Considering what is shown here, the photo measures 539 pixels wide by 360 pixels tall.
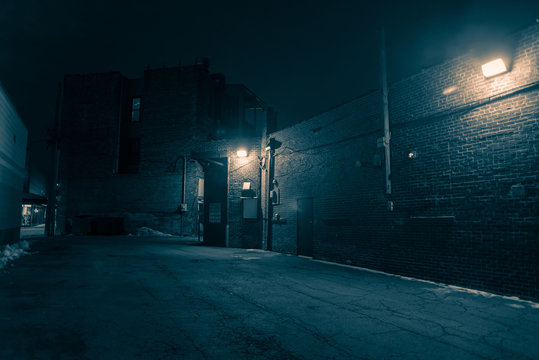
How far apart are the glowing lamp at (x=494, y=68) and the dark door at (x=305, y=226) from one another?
7.58 m

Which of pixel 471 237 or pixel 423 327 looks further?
pixel 471 237

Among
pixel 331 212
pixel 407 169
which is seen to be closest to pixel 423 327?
pixel 407 169

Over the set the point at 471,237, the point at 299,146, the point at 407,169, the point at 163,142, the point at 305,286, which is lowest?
the point at 305,286

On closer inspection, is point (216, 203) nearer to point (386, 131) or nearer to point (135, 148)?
point (386, 131)

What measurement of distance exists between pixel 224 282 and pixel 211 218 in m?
Answer: 11.2

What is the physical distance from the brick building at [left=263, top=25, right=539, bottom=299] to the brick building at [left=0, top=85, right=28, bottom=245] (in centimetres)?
1243

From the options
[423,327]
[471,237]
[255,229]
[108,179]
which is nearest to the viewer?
[423,327]

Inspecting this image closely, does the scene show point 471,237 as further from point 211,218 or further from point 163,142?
point 163,142

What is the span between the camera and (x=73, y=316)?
495 centimetres

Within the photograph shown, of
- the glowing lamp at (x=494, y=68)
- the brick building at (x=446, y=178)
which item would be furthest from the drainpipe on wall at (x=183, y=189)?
the glowing lamp at (x=494, y=68)

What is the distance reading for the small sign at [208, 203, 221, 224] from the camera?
18.5 metres

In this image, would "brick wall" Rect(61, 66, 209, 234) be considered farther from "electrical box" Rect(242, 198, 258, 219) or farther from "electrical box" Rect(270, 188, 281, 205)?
"electrical box" Rect(270, 188, 281, 205)

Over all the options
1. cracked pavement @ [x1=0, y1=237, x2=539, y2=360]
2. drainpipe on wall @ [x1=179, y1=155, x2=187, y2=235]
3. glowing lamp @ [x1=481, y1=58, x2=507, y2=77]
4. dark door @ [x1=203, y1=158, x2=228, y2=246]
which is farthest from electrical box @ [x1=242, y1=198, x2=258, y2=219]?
glowing lamp @ [x1=481, y1=58, x2=507, y2=77]

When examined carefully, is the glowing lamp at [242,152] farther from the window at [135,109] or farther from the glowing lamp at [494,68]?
the window at [135,109]
